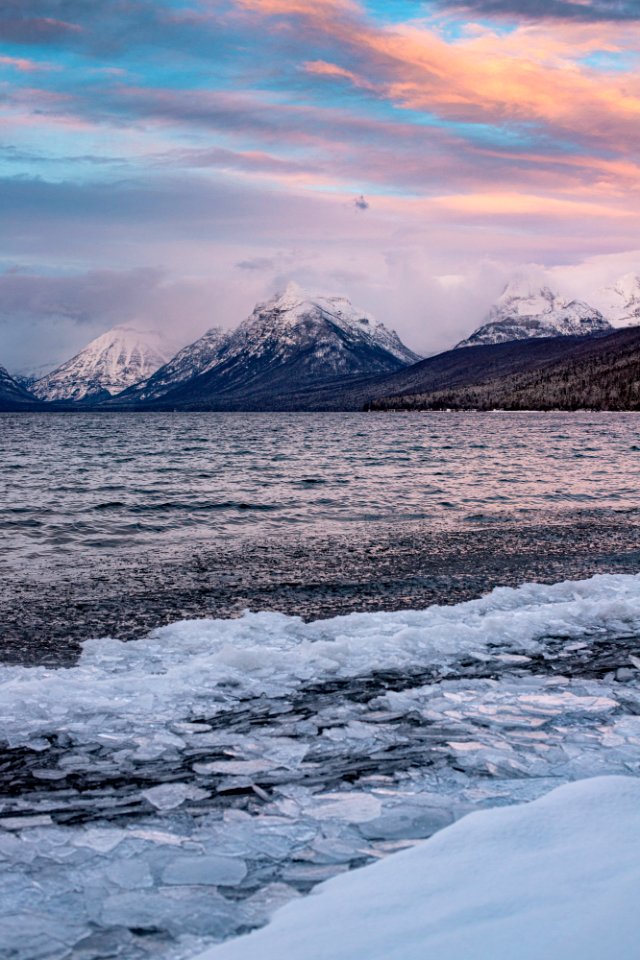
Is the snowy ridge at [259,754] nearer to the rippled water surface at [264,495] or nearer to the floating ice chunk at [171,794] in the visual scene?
the floating ice chunk at [171,794]

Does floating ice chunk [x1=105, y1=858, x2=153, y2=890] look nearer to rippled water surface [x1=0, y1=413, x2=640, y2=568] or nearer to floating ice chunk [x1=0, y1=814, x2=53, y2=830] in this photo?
floating ice chunk [x1=0, y1=814, x2=53, y2=830]

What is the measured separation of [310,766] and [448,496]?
81.7 ft

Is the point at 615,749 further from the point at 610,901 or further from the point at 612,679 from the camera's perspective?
the point at 610,901

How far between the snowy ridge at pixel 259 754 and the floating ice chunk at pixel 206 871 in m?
0.02

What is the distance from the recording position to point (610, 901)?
4129mm

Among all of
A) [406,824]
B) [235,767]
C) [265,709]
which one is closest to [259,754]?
[235,767]

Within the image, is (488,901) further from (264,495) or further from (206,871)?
(264,495)

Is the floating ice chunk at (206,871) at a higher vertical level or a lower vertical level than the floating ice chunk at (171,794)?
higher

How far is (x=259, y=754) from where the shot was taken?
22.4 feet

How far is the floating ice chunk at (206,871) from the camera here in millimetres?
4770

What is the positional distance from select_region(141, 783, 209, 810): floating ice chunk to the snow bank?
1.72m

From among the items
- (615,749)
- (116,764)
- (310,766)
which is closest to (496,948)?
(310,766)

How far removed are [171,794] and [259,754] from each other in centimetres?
101

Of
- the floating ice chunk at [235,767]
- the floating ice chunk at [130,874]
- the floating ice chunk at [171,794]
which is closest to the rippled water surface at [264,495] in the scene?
the floating ice chunk at [235,767]
